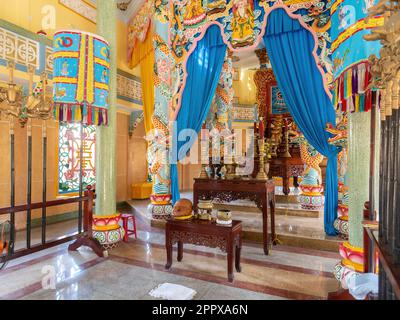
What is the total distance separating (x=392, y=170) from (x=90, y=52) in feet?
10.8

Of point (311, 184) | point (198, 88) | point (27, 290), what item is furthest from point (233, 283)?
point (198, 88)

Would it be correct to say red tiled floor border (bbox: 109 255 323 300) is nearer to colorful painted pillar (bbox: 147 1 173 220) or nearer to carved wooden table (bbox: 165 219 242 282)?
carved wooden table (bbox: 165 219 242 282)

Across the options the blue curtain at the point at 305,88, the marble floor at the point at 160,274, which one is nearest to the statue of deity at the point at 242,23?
the blue curtain at the point at 305,88

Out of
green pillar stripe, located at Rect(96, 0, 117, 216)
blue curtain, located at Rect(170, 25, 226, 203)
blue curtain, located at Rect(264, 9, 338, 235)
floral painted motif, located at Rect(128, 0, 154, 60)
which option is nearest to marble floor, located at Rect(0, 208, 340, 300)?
green pillar stripe, located at Rect(96, 0, 117, 216)

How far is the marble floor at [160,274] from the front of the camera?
2.31 metres

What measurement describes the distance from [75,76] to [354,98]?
9.72 feet

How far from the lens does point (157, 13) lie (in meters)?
4.86

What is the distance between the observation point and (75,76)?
10.3 feet

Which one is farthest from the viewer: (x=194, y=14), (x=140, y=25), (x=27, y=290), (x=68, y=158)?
(x=140, y=25)

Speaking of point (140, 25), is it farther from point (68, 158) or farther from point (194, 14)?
point (68, 158)

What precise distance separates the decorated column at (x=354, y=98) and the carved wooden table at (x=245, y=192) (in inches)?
42.3

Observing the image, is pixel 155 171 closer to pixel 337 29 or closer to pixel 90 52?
pixel 90 52

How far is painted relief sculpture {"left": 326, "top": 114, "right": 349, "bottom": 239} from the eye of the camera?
10.4 feet
